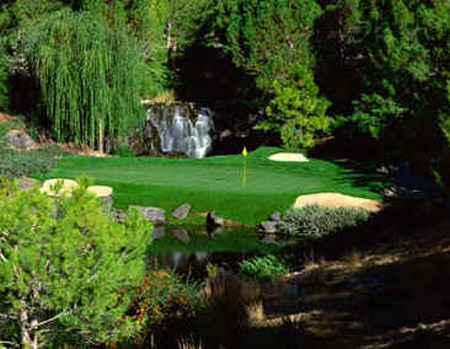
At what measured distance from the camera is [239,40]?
3434 cm

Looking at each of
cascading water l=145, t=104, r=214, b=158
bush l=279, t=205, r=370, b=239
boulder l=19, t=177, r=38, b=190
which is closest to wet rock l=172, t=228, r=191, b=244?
bush l=279, t=205, r=370, b=239

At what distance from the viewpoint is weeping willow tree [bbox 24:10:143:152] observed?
27219 mm

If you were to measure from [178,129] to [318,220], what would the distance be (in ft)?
49.6

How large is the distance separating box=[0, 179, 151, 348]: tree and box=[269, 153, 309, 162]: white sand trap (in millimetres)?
21538

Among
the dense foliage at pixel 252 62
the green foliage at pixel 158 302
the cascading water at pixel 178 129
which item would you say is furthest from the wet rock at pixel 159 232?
the cascading water at pixel 178 129

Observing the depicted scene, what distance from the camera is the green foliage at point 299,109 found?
2981 cm

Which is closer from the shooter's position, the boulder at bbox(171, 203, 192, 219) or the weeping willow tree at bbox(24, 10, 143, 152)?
the boulder at bbox(171, 203, 192, 219)

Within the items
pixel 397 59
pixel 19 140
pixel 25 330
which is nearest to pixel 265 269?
pixel 25 330

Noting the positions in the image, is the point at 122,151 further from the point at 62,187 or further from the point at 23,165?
the point at 62,187

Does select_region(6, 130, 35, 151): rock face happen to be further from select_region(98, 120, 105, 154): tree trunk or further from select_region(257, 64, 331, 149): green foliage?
select_region(257, 64, 331, 149): green foliage

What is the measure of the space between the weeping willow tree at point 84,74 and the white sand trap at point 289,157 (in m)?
6.67

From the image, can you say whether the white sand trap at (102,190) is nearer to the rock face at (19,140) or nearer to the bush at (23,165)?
the bush at (23,165)

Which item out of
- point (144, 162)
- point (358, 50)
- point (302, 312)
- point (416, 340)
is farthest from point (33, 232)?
point (358, 50)

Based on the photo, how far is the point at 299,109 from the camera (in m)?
30.6
